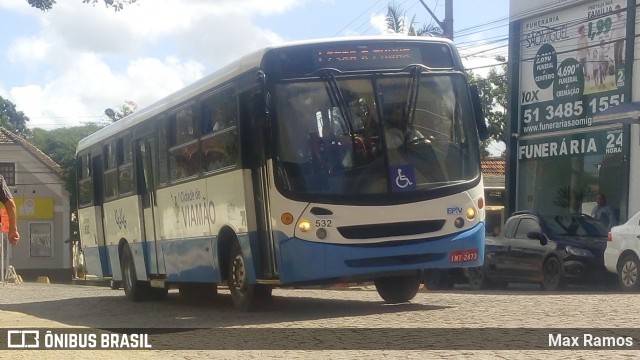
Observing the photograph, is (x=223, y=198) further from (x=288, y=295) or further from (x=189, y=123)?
(x=288, y=295)

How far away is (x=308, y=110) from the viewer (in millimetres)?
12914

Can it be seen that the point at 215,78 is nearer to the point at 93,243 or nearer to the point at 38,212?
the point at 93,243

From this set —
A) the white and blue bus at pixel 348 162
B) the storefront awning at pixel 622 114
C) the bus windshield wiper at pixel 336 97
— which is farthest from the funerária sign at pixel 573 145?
the bus windshield wiper at pixel 336 97

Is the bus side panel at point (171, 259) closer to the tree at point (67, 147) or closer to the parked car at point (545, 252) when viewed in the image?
the parked car at point (545, 252)

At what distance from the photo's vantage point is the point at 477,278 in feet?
76.5

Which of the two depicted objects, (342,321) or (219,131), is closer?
(342,321)

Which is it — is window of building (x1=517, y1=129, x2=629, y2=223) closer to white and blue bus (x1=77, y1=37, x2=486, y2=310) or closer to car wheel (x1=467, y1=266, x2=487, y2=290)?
car wheel (x1=467, y1=266, x2=487, y2=290)

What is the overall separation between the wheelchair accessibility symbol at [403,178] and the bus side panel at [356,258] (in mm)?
627

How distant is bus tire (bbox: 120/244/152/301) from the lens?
19.5 metres

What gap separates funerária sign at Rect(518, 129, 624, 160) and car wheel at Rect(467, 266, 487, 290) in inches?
262

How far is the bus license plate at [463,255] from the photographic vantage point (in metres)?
13.1

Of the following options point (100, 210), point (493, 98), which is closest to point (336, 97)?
point (100, 210)

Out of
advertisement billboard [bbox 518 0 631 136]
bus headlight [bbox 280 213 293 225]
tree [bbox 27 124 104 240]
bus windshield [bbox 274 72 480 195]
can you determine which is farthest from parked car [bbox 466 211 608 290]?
tree [bbox 27 124 104 240]

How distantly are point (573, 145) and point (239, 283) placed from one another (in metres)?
17.5
